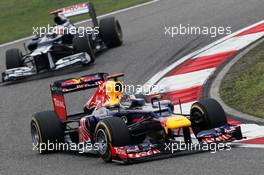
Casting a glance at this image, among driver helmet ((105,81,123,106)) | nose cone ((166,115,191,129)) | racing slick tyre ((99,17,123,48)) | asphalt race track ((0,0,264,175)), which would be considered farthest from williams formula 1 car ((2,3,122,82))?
nose cone ((166,115,191,129))

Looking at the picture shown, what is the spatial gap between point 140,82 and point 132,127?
5.70 meters

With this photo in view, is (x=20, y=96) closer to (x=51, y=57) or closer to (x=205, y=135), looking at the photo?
(x=51, y=57)

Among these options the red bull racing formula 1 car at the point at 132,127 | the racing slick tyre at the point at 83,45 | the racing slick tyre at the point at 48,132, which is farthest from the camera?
the racing slick tyre at the point at 83,45

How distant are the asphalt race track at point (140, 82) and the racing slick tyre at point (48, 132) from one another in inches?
7.5

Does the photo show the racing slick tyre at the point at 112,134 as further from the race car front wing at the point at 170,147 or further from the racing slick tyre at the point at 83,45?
the racing slick tyre at the point at 83,45

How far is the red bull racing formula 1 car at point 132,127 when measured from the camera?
397 inches

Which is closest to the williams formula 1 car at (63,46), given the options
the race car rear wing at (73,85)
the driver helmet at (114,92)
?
the race car rear wing at (73,85)

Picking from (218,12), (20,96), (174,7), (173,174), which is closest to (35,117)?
(173,174)

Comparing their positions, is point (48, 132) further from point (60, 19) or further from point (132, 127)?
point (60, 19)

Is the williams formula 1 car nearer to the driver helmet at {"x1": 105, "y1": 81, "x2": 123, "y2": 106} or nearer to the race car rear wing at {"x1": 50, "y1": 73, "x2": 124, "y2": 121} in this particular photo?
the race car rear wing at {"x1": 50, "y1": 73, "x2": 124, "y2": 121}

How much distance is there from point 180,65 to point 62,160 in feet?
20.1

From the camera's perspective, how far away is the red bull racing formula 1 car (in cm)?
1009

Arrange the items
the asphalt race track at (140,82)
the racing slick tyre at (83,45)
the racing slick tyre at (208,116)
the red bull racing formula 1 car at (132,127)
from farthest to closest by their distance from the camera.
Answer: the racing slick tyre at (83,45) → the racing slick tyre at (208,116) → the red bull racing formula 1 car at (132,127) → the asphalt race track at (140,82)

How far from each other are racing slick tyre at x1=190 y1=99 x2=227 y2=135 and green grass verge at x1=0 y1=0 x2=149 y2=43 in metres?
14.7
